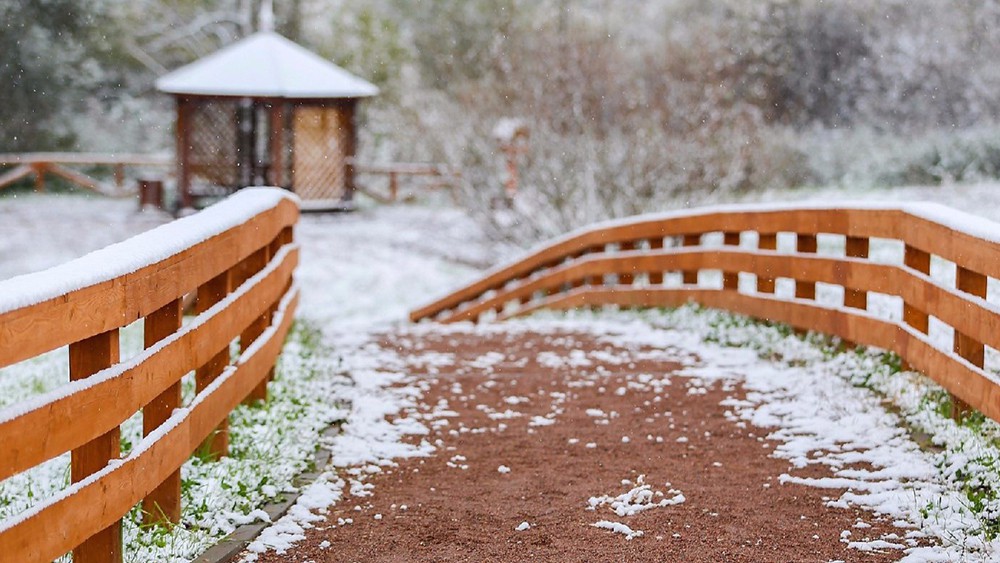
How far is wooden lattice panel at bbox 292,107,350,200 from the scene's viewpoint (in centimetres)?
2845

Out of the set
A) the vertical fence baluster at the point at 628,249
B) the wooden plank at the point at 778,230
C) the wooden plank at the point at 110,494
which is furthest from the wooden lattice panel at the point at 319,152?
the wooden plank at the point at 110,494

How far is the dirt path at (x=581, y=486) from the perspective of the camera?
4605 mm

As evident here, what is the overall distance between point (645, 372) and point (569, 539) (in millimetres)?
3628

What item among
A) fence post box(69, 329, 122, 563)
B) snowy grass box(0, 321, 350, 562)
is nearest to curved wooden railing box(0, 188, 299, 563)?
fence post box(69, 329, 122, 563)

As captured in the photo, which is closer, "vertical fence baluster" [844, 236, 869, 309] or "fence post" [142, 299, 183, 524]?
"fence post" [142, 299, 183, 524]

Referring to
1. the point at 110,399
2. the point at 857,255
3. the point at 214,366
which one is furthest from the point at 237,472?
the point at 857,255

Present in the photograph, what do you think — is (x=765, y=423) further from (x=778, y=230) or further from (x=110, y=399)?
(x=110, y=399)

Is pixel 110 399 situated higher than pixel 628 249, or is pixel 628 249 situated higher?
pixel 110 399

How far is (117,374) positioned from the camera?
3.72 m

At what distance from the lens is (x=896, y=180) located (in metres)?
23.5

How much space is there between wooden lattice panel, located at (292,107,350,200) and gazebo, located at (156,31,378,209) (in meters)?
0.02

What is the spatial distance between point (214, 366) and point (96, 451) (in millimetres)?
1657

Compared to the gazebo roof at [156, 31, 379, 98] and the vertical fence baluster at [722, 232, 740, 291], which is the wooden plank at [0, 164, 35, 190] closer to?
the gazebo roof at [156, 31, 379, 98]

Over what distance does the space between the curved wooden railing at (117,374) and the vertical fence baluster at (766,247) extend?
484cm
